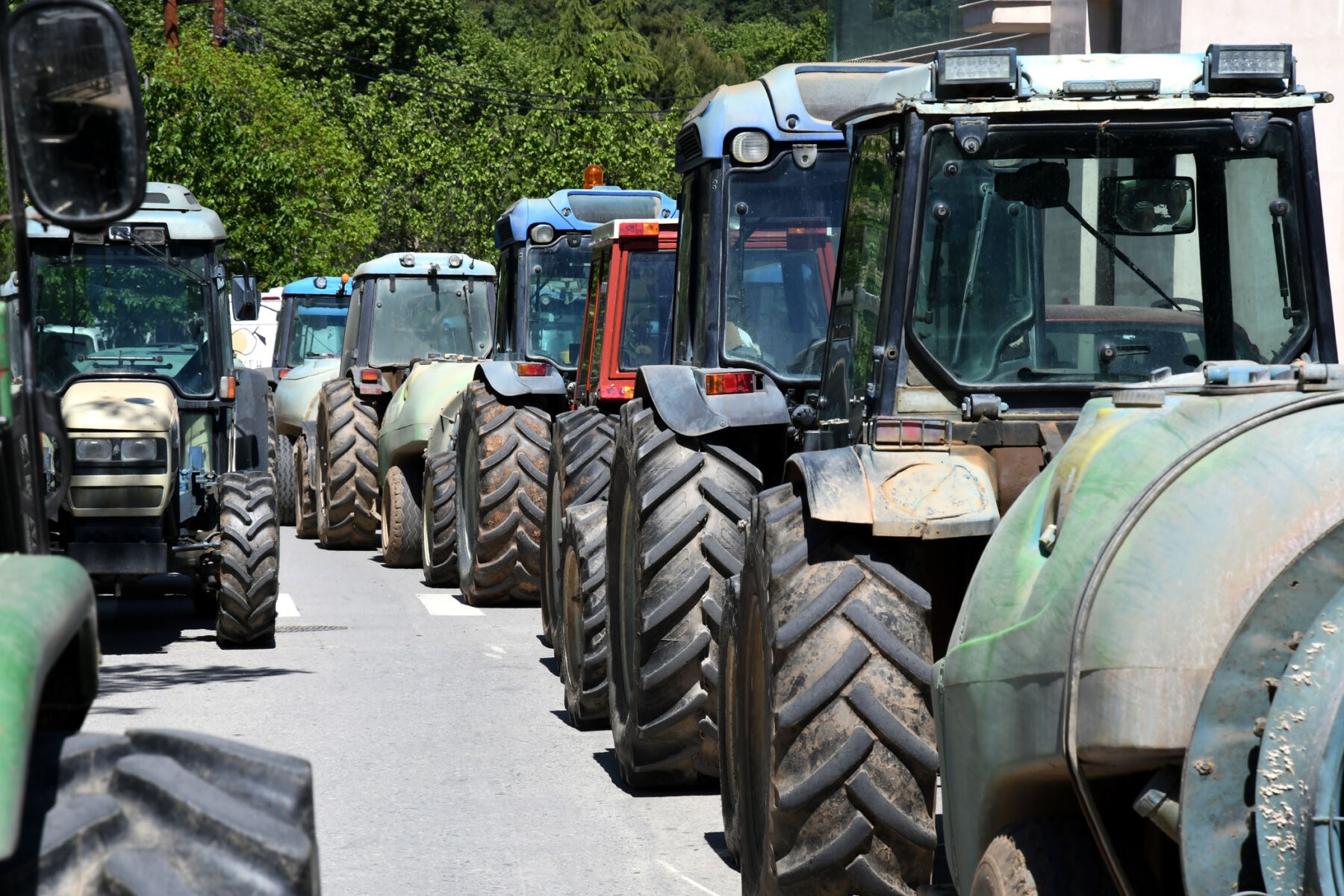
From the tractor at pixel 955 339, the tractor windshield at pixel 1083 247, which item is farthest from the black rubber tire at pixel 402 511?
the tractor windshield at pixel 1083 247

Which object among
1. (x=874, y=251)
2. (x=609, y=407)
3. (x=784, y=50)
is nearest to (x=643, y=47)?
(x=784, y=50)

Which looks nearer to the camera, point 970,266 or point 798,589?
point 798,589

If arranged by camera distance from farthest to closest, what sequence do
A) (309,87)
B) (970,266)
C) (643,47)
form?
(643,47) < (309,87) < (970,266)

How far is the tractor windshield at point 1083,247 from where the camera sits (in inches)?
209

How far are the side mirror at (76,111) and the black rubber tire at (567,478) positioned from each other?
6.30m

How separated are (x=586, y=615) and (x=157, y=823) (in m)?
6.02

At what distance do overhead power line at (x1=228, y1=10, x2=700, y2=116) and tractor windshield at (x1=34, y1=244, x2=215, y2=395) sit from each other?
28.2 meters

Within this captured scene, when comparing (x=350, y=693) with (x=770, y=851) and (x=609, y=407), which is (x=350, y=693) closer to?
(x=609, y=407)

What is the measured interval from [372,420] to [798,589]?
12145mm

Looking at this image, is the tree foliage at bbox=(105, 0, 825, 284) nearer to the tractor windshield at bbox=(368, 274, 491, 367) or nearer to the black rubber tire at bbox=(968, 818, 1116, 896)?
the tractor windshield at bbox=(368, 274, 491, 367)

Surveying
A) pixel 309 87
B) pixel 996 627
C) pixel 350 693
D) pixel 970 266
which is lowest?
pixel 350 693

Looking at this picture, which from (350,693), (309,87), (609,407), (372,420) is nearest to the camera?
(350,693)

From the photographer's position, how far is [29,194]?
2855 mm

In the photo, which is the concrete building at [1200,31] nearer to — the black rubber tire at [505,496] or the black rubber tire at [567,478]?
the black rubber tire at [505,496]
